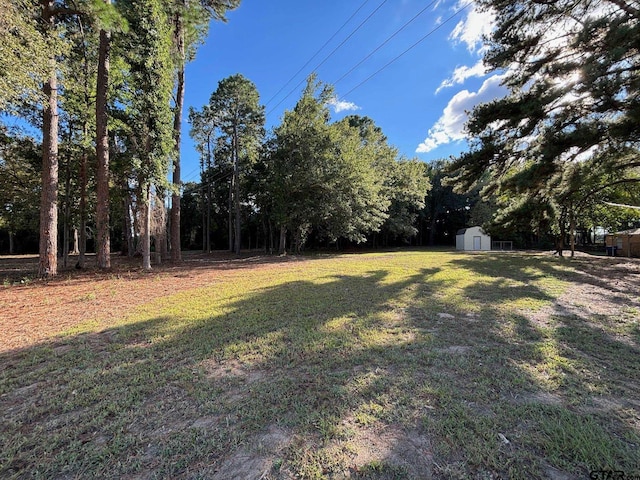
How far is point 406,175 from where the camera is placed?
22234 mm

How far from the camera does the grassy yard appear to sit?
1502 mm

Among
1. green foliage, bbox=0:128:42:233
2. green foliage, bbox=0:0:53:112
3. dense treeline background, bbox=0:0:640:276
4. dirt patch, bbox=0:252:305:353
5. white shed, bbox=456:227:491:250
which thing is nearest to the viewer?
dirt patch, bbox=0:252:305:353

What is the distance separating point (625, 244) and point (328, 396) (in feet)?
92.3

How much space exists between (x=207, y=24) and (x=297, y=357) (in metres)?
14.8

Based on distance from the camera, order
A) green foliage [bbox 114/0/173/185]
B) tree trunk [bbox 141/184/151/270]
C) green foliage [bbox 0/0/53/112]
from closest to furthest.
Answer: green foliage [bbox 0/0/53/112] → green foliage [bbox 114/0/173/185] → tree trunk [bbox 141/184/151/270]

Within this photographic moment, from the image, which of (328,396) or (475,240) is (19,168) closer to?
(328,396)

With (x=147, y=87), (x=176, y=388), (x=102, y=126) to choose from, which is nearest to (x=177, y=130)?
(x=147, y=87)

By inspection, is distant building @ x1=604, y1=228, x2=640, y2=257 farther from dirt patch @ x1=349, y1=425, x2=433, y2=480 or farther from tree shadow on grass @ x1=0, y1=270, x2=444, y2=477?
dirt patch @ x1=349, y1=425, x2=433, y2=480

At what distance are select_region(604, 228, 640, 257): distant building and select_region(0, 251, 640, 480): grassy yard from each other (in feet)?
73.2

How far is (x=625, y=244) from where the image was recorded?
19.9m

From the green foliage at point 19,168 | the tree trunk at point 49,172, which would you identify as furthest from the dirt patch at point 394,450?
the green foliage at point 19,168

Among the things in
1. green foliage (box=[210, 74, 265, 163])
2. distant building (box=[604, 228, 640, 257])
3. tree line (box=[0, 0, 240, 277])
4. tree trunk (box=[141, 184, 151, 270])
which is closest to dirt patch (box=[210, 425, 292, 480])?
tree line (box=[0, 0, 240, 277])

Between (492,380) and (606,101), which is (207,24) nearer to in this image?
(606,101)

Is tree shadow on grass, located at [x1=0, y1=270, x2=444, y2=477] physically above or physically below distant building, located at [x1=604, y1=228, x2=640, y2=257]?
below
